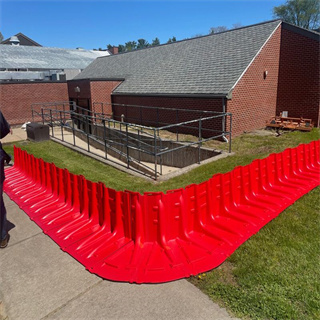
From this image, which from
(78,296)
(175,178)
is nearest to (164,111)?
(175,178)

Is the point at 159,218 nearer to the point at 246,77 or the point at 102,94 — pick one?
the point at 246,77

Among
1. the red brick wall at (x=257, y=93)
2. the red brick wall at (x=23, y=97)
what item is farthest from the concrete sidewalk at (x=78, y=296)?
the red brick wall at (x=23, y=97)

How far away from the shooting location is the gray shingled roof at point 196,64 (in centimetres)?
1341

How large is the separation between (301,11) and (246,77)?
49.8 metres

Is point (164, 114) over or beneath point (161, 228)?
over

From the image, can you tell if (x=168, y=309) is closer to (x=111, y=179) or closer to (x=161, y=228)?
(x=161, y=228)

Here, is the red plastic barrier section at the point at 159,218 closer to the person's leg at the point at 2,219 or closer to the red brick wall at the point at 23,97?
the person's leg at the point at 2,219

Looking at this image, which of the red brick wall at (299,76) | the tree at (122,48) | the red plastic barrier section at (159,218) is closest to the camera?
the red plastic barrier section at (159,218)

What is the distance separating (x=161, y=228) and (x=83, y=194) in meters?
1.87

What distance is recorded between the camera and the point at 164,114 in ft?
51.2

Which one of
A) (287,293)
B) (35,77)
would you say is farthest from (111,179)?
(35,77)

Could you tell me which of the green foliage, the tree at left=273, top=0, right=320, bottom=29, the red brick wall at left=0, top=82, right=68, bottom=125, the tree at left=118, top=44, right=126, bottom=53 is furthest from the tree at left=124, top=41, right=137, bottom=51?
the green foliage

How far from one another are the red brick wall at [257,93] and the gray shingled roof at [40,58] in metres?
23.0

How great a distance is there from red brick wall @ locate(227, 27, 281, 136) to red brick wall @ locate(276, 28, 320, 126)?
1.10 feet
